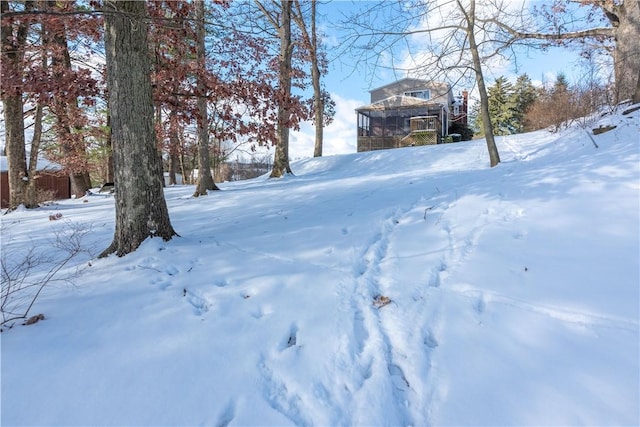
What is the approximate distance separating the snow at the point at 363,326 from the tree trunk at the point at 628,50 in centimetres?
605

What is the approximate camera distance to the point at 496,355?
205 centimetres

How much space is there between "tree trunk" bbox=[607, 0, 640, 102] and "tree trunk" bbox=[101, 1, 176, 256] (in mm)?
10933

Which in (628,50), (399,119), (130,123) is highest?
(399,119)

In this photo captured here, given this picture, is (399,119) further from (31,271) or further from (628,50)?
(31,271)

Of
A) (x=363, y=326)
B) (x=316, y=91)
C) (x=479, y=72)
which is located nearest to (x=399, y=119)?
(x=316, y=91)

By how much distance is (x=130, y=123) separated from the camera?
12.8ft

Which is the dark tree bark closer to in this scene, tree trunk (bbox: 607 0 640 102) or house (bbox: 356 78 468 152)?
house (bbox: 356 78 468 152)

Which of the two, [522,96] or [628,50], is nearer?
[628,50]

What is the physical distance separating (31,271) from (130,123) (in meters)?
1.90

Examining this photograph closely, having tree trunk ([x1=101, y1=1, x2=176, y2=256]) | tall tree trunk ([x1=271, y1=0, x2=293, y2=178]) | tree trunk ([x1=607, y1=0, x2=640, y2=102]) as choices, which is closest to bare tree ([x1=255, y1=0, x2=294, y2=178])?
tall tree trunk ([x1=271, y1=0, x2=293, y2=178])

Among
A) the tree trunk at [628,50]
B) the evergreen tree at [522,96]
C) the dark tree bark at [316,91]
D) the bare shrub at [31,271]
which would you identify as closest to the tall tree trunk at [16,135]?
the bare shrub at [31,271]

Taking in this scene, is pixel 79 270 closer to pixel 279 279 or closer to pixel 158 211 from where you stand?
pixel 158 211

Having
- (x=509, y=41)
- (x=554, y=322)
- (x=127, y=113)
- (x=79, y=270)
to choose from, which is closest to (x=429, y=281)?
(x=554, y=322)

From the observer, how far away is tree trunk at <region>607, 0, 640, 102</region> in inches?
338
